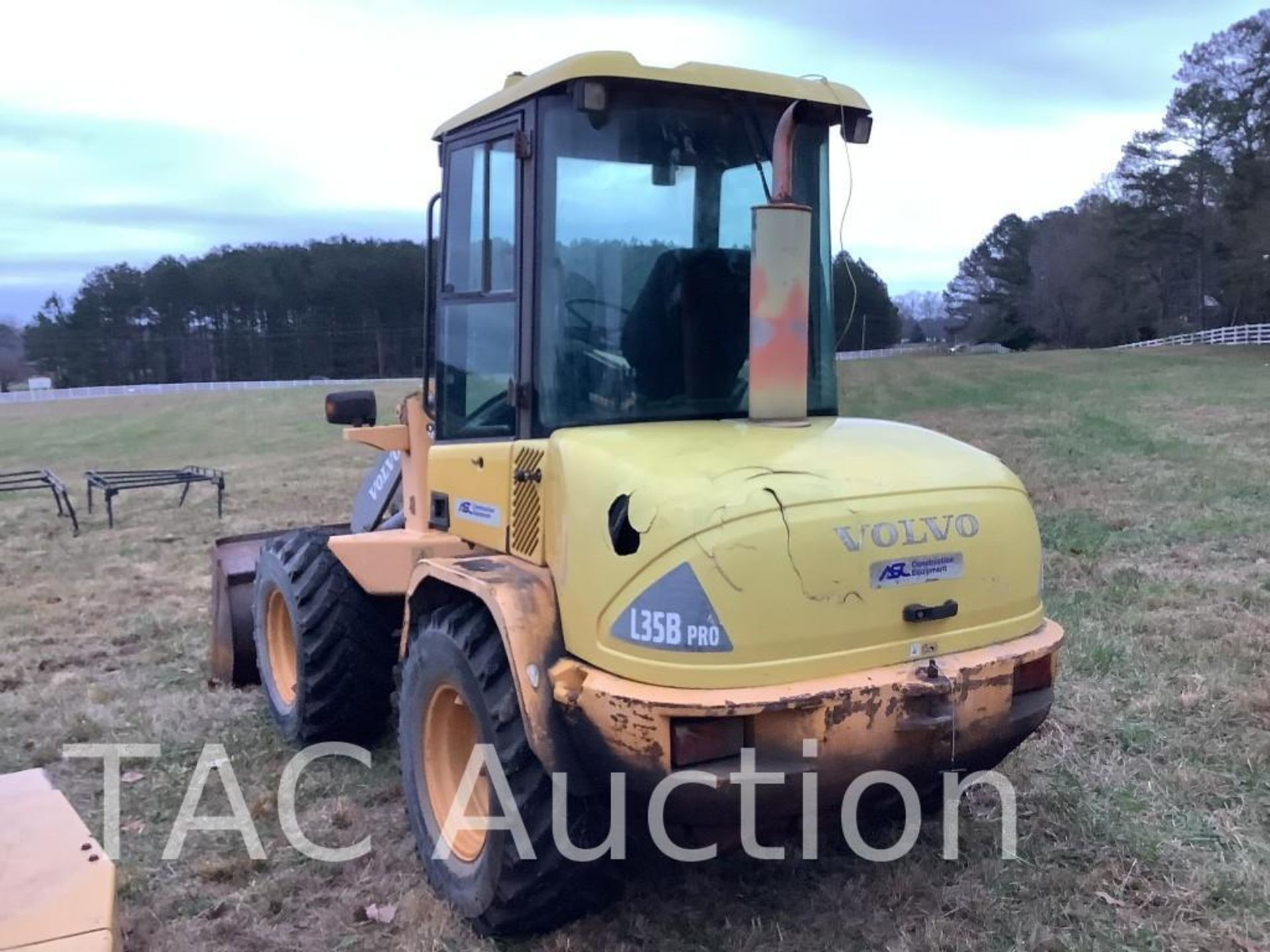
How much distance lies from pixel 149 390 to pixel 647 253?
55698 mm

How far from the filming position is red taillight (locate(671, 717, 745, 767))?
114 inches

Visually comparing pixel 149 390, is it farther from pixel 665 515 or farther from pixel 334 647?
pixel 665 515

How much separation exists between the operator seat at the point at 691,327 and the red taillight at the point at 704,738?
41.9 inches

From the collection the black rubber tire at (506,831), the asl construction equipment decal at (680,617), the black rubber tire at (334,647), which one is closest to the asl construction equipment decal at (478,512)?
the black rubber tire at (506,831)

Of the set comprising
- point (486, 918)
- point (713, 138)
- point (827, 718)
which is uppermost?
point (713, 138)

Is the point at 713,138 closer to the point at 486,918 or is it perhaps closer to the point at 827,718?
the point at 827,718

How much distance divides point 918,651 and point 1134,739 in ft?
7.21

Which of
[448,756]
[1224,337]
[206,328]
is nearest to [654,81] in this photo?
[448,756]

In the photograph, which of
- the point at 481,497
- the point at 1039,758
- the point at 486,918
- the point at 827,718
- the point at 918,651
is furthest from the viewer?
A: the point at 1039,758

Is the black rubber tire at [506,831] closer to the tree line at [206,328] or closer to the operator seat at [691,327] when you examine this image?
the operator seat at [691,327]

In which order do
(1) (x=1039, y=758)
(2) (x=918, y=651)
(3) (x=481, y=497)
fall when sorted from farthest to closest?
(1) (x=1039, y=758)
(3) (x=481, y=497)
(2) (x=918, y=651)

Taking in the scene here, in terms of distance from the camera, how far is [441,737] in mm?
3854

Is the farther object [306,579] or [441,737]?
[306,579]

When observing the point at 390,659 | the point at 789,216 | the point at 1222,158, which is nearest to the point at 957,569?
the point at 789,216
